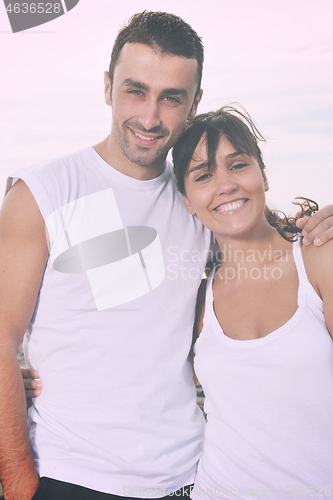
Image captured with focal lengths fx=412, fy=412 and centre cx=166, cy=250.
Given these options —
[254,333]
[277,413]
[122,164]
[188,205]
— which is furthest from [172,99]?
[277,413]

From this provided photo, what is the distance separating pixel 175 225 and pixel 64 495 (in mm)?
1140

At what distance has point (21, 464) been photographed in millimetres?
1548

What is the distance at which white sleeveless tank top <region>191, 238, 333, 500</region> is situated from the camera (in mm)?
1435

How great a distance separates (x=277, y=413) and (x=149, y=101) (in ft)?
4.45

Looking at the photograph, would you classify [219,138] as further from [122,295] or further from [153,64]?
[122,295]

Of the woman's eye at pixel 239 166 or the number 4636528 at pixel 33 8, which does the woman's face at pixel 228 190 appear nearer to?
the woman's eye at pixel 239 166

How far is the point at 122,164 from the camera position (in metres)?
1.83

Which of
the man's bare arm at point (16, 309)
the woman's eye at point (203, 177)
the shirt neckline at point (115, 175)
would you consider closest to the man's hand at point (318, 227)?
the woman's eye at point (203, 177)

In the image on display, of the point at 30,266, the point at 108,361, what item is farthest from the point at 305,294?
the point at 30,266

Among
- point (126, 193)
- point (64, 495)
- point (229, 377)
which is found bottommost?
point (64, 495)

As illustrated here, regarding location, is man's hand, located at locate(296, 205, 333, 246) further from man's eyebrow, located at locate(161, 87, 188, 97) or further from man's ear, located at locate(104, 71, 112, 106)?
man's ear, located at locate(104, 71, 112, 106)

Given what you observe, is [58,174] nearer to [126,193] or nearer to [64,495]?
[126,193]

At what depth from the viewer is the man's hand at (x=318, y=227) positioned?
153 cm

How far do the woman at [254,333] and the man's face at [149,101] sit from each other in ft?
0.32
